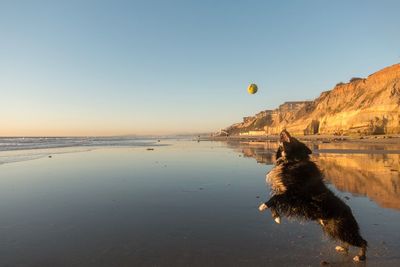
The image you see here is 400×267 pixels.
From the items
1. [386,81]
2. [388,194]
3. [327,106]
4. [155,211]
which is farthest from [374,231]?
[327,106]

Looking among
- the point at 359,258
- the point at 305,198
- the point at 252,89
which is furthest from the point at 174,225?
the point at 252,89

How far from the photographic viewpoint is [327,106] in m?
62.2

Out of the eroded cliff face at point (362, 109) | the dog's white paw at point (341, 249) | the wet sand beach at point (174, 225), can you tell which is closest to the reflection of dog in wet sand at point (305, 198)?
the dog's white paw at point (341, 249)

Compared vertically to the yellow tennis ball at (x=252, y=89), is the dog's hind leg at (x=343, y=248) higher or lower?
lower

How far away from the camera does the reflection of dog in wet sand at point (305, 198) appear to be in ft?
14.7

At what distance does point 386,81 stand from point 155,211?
49159mm

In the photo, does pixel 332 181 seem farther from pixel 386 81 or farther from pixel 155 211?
pixel 386 81

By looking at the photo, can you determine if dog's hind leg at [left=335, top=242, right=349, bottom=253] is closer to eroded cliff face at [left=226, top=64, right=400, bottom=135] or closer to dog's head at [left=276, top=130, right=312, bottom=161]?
dog's head at [left=276, top=130, right=312, bottom=161]

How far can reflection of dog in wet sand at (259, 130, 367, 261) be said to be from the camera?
14.7 ft

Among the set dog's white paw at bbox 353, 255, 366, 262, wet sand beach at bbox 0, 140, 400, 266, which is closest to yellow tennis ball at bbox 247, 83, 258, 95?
wet sand beach at bbox 0, 140, 400, 266

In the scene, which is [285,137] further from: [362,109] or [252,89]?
[362,109]

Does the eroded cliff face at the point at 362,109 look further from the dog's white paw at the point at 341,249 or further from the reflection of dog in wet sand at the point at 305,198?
the reflection of dog in wet sand at the point at 305,198

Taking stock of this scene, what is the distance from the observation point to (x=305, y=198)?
4496mm

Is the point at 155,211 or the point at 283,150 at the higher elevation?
the point at 283,150
